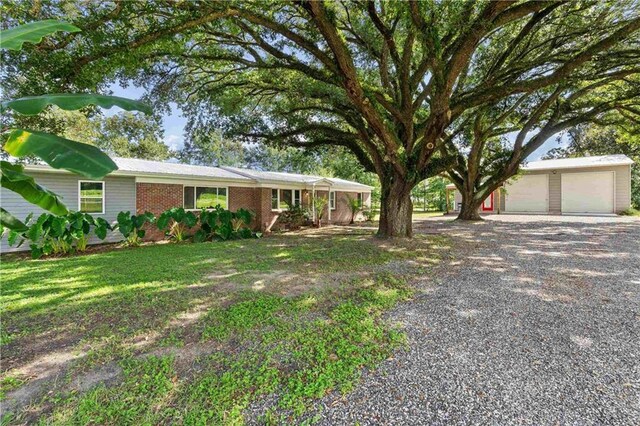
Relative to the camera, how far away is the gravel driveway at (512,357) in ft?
7.19

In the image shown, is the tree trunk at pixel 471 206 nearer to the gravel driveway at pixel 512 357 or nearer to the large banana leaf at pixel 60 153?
the gravel driveway at pixel 512 357

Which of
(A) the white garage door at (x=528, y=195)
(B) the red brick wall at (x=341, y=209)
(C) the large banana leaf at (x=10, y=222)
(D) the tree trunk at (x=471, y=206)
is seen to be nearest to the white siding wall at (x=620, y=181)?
(A) the white garage door at (x=528, y=195)

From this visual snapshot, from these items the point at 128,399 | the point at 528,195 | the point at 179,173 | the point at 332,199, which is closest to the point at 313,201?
the point at 332,199

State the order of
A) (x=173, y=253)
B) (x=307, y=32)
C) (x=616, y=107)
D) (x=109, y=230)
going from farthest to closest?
(x=616, y=107), (x=109, y=230), (x=173, y=253), (x=307, y=32)

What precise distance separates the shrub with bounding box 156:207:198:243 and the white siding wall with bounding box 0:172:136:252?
4.67ft

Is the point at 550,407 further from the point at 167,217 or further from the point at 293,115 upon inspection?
the point at 167,217

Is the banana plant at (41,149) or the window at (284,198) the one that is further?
the window at (284,198)

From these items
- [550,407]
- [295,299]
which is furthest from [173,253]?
[550,407]

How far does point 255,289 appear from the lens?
516cm

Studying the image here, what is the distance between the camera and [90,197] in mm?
10789

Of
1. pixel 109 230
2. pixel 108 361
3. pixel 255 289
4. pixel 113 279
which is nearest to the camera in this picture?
pixel 108 361

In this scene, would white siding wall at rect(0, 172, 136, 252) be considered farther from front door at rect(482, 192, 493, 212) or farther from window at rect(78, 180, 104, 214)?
front door at rect(482, 192, 493, 212)

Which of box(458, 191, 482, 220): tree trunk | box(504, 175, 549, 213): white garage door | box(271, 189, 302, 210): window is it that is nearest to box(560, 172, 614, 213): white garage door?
box(504, 175, 549, 213): white garage door

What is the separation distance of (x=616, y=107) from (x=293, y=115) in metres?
13.2
